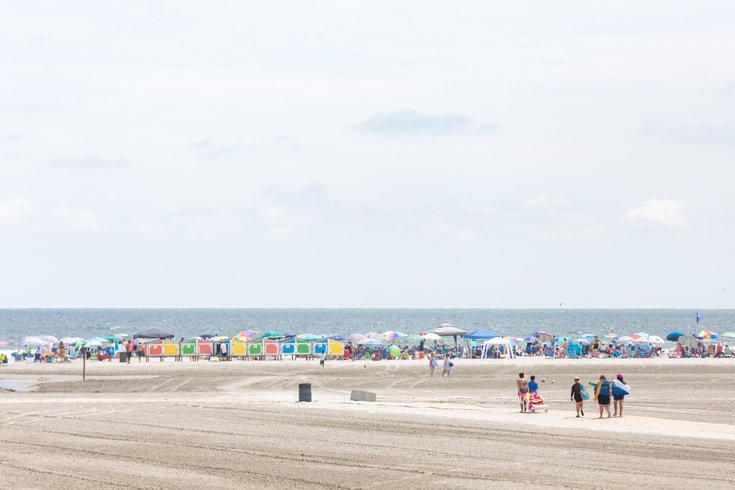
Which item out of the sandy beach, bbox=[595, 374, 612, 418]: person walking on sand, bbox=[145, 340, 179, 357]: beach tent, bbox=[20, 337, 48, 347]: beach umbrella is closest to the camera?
the sandy beach

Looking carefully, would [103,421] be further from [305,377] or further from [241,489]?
[305,377]

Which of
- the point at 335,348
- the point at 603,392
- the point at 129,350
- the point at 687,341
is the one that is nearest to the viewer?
the point at 603,392

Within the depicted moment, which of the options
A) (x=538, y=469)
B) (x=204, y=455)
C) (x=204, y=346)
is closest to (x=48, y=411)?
(x=204, y=455)

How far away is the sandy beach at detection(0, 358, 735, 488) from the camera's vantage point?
23.0 metres

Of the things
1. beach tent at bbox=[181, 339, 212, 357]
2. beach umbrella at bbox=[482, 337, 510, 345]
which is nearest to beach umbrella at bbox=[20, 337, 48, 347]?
beach tent at bbox=[181, 339, 212, 357]

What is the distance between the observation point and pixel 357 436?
1147 inches

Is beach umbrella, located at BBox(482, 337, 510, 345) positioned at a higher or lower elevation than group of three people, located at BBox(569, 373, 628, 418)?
Result: higher

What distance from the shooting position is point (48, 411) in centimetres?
3584

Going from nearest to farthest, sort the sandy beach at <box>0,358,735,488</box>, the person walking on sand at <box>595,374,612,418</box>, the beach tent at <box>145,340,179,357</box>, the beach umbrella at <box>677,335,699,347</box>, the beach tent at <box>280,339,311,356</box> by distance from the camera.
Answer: the sandy beach at <box>0,358,735,488</box> < the person walking on sand at <box>595,374,612,418</box> < the beach tent at <box>280,339,311,356</box> < the beach tent at <box>145,340,179,357</box> < the beach umbrella at <box>677,335,699,347</box>

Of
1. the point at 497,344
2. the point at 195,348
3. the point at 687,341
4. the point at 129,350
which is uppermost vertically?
the point at 687,341

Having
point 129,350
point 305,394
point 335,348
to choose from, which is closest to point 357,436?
point 305,394

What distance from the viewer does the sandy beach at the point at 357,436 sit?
23031 millimetres

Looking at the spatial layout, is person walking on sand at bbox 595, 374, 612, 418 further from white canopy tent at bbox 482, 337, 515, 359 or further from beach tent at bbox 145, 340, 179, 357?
beach tent at bbox 145, 340, 179, 357

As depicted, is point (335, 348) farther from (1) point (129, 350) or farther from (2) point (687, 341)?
(2) point (687, 341)
